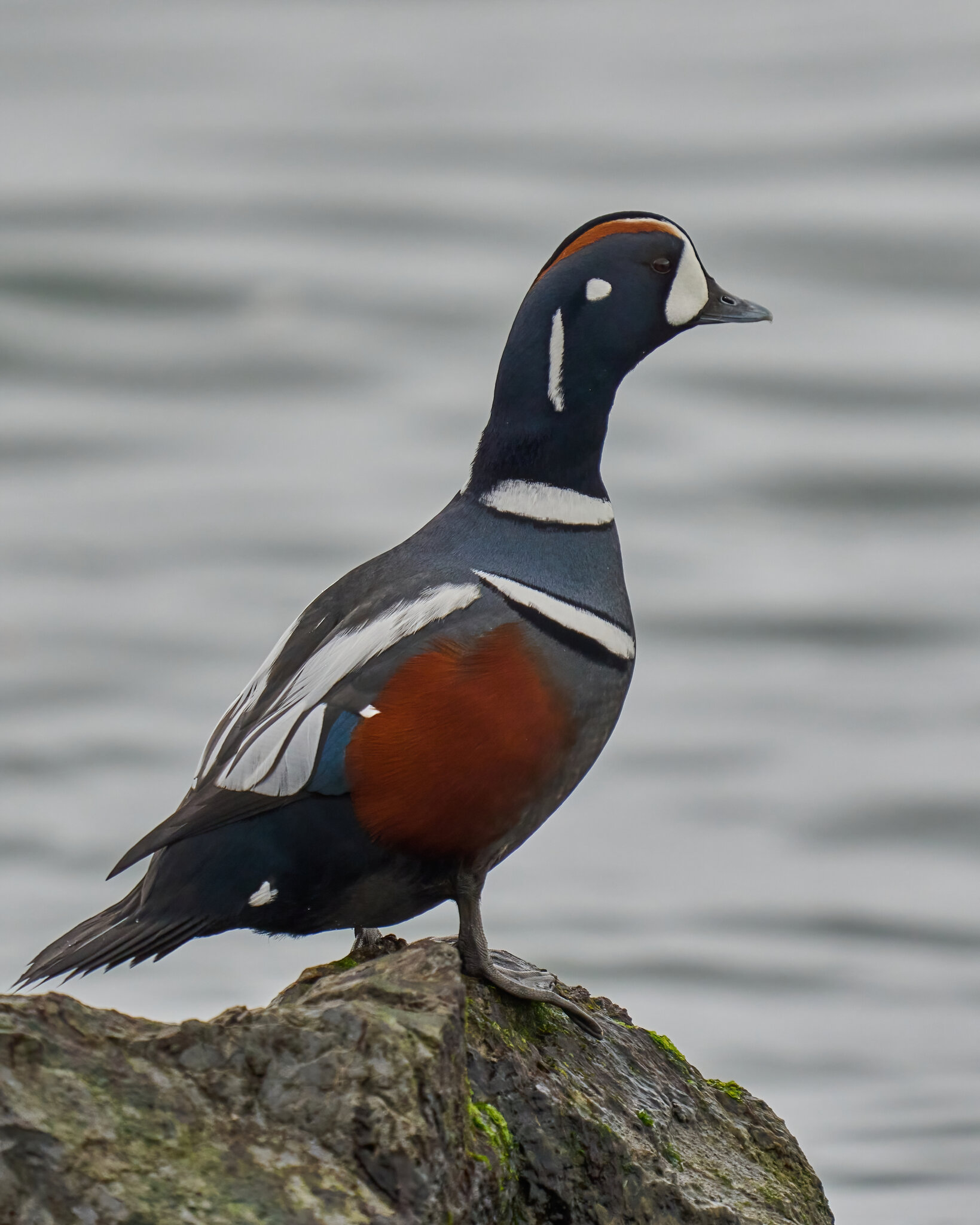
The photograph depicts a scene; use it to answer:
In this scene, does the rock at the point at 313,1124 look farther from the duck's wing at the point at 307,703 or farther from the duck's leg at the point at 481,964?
the duck's wing at the point at 307,703

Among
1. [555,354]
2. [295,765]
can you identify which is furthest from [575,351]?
[295,765]

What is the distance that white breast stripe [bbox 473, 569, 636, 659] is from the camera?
5.21 metres

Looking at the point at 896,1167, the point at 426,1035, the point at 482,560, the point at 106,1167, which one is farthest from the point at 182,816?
the point at 896,1167

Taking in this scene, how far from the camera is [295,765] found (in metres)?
4.93

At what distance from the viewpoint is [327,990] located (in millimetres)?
3988

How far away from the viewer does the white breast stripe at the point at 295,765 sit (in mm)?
4914

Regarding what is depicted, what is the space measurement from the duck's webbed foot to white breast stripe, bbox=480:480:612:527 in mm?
1351

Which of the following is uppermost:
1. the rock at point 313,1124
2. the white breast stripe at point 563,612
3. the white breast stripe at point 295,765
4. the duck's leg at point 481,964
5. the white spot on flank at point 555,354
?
the white spot on flank at point 555,354

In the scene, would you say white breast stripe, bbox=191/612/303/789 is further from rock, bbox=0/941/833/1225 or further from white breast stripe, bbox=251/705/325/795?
rock, bbox=0/941/833/1225

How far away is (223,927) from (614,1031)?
120cm

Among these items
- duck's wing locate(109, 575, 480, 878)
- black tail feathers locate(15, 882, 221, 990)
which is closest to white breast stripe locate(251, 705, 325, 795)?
duck's wing locate(109, 575, 480, 878)

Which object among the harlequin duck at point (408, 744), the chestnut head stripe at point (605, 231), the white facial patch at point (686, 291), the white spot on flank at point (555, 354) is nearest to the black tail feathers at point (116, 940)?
the harlequin duck at point (408, 744)

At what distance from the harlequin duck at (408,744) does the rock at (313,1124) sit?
0.62 meters

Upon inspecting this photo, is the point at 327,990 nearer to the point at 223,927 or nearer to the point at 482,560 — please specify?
the point at 223,927
